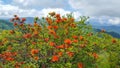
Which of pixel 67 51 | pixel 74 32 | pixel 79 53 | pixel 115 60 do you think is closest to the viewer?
pixel 67 51

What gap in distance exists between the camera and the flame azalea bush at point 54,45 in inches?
528

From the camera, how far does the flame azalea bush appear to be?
44.0 feet

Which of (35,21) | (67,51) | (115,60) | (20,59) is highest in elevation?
(35,21)

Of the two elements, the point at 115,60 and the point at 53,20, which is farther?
the point at 115,60

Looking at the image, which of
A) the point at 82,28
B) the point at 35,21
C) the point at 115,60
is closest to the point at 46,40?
the point at 35,21

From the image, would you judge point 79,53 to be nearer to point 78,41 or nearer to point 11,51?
point 78,41

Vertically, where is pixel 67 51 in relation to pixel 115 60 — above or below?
above

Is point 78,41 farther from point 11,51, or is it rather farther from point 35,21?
point 11,51

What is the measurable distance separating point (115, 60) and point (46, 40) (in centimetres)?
1652

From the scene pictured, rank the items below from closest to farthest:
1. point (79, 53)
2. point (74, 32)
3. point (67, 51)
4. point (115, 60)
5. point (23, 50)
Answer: point (67, 51), point (79, 53), point (74, 32), point (23, 50), point (115, 60)


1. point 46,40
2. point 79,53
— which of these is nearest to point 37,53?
point 46,40

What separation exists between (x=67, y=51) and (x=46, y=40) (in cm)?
174

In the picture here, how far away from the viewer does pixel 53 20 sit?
15.6m

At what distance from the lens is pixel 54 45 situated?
1373 cm
